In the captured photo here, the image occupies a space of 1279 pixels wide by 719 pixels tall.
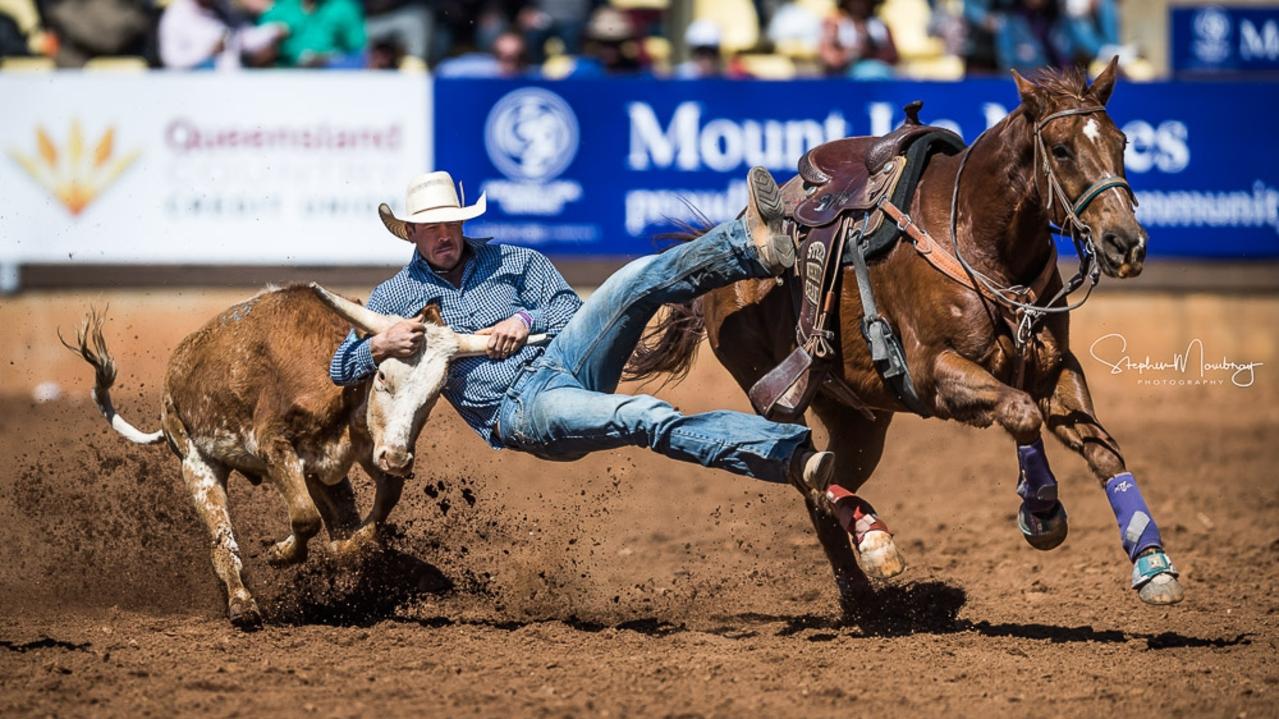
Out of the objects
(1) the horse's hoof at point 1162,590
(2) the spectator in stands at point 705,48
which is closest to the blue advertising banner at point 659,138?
(2) the spectator in stands at point 705,48

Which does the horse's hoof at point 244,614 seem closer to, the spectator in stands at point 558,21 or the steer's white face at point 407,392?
the steer's white face at point 407,392

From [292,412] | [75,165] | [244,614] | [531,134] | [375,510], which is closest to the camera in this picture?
[244,614]

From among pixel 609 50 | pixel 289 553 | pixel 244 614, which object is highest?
pixel 609 50

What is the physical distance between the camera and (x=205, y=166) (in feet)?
38.8

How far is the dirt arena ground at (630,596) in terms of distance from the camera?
4.84 m

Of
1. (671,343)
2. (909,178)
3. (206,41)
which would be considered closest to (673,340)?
Result: (671,343)

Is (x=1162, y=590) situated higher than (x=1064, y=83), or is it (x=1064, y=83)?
(x=1064, y=83)

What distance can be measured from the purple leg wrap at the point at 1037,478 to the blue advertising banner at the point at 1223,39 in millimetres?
8397

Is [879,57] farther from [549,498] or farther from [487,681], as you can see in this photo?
[487,681]

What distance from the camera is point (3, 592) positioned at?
6.46 metres

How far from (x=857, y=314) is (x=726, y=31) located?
29.9ft

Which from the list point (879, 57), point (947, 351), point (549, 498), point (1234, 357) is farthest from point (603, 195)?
point (947, 351)

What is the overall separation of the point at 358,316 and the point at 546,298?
0.81 m

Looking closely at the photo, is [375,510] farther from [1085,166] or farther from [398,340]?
[1085,166]
